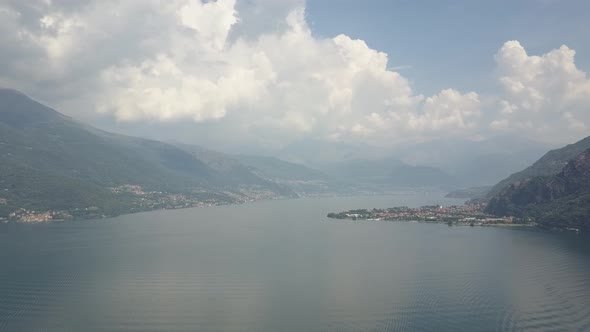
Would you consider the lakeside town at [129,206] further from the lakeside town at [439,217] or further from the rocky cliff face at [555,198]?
the rocky cliff face at [555,198]

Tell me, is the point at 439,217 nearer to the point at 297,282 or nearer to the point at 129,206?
the point at 297,282

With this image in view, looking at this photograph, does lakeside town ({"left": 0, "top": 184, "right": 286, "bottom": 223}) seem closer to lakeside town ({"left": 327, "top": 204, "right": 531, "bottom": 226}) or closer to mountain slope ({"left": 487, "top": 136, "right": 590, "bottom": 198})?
lakeside town ({"left": 327, "top": 204, "right": 531, "bottom": 226})

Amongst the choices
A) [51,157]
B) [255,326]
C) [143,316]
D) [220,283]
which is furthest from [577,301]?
[51,157]

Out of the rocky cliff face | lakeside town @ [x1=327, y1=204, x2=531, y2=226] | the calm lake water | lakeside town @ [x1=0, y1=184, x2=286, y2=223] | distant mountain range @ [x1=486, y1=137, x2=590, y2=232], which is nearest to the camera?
the calm lake water

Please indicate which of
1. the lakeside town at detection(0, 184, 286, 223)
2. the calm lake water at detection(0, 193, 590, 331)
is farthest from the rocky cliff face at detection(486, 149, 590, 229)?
the lakeside town at detection(0, 184, 286, 223)

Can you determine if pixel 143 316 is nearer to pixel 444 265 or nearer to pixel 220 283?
pixel 220 283

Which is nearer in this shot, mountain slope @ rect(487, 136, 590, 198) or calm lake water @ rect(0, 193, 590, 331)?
calm lake water @ rect(0, 193, 590, 331)

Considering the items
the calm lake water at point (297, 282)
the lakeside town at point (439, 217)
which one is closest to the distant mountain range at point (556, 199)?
the lakeside town at point (439, 217)
